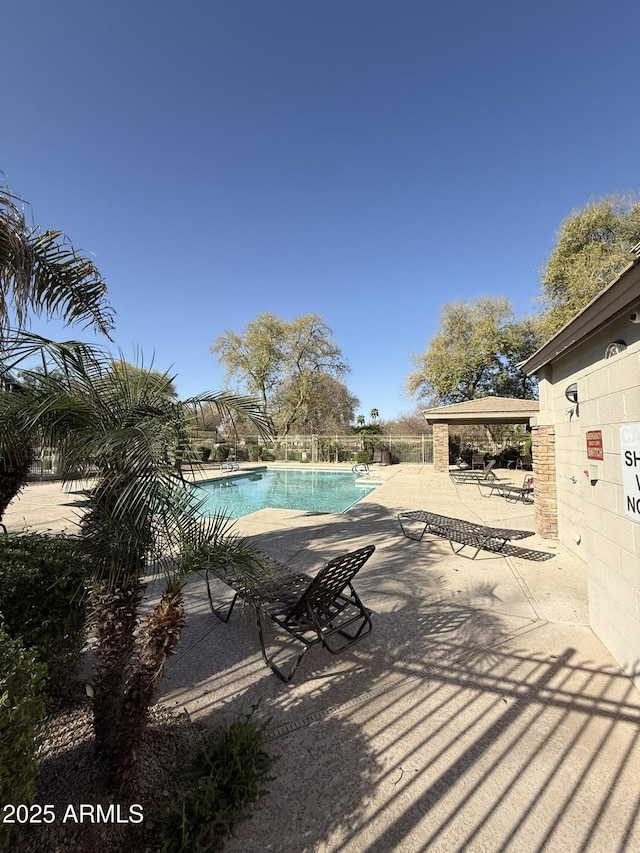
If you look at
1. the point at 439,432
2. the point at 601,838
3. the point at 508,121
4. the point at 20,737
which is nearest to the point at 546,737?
the point at 601,838

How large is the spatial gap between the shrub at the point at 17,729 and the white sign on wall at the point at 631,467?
3.36m

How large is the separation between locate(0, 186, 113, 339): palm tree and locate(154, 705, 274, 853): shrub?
10.3 ft

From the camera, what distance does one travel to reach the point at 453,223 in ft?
48.9

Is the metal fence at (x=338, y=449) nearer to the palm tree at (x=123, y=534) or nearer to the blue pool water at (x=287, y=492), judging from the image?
the blue pool water at (x=287, y=492)

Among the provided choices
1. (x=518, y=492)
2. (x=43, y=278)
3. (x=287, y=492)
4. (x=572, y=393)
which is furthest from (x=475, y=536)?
(x=287, y=492)

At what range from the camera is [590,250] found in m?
16.6

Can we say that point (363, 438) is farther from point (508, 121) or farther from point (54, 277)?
point (54, 277)

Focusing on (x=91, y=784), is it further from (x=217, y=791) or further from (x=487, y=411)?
(x=487, y=411)

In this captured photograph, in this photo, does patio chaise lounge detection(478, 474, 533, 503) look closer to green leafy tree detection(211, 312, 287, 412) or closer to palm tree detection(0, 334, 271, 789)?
palm tree detection(0, 334, 271, 789)

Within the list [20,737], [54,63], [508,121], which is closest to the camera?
[20,737]

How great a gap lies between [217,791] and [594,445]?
137 inches

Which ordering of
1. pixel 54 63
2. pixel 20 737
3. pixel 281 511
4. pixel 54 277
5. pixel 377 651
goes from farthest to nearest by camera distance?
pixel 281 511 → pixel 54 63 → pixel 54 277 → pixel 377 651 → pixel 20 737

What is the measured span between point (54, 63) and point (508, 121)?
11631 millimetres

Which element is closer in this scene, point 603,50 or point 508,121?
point 603,50
